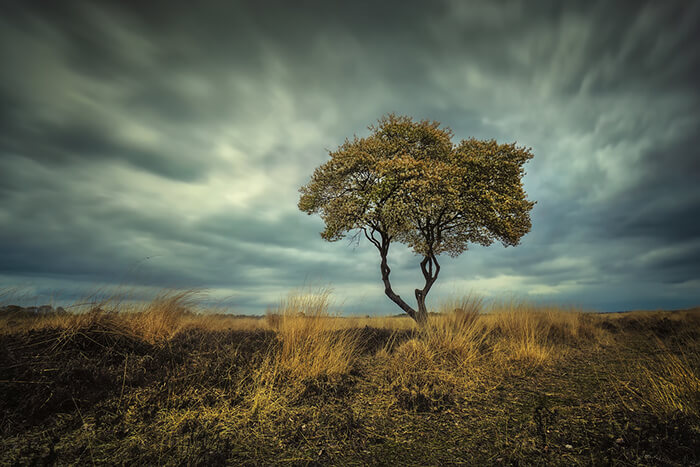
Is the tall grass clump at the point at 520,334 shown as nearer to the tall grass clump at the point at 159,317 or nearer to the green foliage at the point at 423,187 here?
the green foliage at the point at 423,187

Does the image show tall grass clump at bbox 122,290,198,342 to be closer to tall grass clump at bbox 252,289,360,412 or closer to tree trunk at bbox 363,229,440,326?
tall grass clump at bbox 252,289,360,412

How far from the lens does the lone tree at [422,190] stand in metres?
12.1

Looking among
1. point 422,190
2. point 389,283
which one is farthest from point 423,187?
point 389,283

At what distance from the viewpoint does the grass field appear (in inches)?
124

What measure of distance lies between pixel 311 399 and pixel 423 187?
28.5 feet

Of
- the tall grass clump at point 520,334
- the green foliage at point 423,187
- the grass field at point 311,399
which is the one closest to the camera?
the grass field at point 311,399

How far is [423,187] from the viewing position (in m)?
11.5

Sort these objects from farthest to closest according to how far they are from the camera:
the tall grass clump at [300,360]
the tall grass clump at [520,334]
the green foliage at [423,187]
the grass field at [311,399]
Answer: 1. the green foliage at [423,187]
2. the tall grass clump at [520,334]
3. the tall grass clump at [300,360]
4. the grass field at [311,399]

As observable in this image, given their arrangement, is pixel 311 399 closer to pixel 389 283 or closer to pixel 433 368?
pixel 433 368

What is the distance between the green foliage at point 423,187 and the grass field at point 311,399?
6.13 metres

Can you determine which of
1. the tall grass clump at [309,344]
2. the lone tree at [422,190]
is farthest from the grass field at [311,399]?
the lone tree at [422,190]

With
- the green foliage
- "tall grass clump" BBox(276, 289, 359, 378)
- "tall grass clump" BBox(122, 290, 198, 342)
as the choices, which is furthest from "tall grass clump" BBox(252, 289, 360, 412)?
the green foliage

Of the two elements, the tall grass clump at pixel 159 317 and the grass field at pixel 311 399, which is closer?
the grass field at pixel 311 399

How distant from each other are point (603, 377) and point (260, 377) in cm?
605
